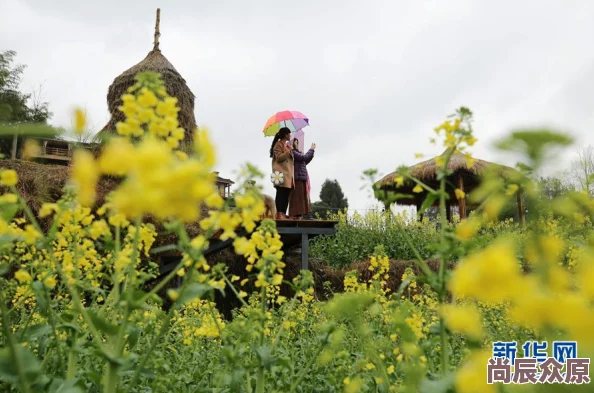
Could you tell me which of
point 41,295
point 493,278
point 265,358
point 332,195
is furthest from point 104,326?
point 332,195

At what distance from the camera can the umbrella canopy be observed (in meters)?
9.70

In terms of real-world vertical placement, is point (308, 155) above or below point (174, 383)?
above

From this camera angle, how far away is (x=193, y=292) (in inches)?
50.6

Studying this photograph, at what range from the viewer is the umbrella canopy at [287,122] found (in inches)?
382

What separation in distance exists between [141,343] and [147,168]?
331 cm

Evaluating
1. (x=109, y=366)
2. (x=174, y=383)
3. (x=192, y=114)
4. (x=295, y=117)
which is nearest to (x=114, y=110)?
(x=192, y=114)

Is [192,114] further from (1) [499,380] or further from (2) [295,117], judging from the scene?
(1) [499,380]

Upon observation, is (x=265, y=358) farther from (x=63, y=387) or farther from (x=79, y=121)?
(x=79, y=121)

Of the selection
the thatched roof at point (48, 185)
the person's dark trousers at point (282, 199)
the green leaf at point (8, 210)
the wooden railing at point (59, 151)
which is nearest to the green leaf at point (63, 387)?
the green leaf at point (8, 210)

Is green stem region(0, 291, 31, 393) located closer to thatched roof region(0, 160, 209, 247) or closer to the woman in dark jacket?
thatched roof region(0, 160, 209, 247)

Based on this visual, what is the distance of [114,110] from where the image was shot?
10141mm

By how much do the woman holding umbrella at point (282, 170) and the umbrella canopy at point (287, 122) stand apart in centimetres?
141

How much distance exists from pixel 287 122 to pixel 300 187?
6.21 feet

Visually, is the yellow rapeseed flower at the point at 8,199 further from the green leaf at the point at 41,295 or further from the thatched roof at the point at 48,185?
Result: the thatched roof at the point at 48,185
